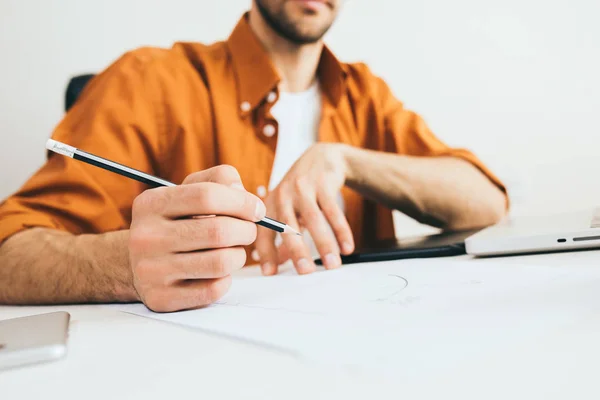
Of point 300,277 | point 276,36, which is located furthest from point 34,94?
point 300,277

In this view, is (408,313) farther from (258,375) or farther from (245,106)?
(245,106)

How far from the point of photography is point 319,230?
1.74 feet

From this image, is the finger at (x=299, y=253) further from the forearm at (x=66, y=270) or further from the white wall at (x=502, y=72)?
the white wall at (x=502, y=72)

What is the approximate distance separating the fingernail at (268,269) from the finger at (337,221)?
88mm

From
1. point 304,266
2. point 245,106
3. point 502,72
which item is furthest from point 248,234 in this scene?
point 502,72

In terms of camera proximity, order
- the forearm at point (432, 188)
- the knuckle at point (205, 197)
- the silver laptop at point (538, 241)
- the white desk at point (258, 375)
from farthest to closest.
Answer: the forearm at point (432, 188) < the silver laptop at point (538, 241) < the knuckle at point (205, 197) < the white desk at point (258, 375)

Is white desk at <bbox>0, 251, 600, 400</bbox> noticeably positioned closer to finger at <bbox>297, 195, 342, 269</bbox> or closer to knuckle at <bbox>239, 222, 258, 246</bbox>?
knuckle at <bbox>239, 222, 258, 246</bbox>

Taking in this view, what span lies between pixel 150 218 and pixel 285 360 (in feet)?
0.63

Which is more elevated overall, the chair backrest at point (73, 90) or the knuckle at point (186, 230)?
the chair backrest at point (73, 90)

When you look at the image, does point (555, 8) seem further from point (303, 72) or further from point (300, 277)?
point (300, 277)

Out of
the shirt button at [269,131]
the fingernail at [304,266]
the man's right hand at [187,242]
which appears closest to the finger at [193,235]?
the man's right hand at [187,242]

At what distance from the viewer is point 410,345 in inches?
8.3

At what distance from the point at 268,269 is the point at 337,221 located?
10 cm

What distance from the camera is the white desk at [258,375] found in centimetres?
17
